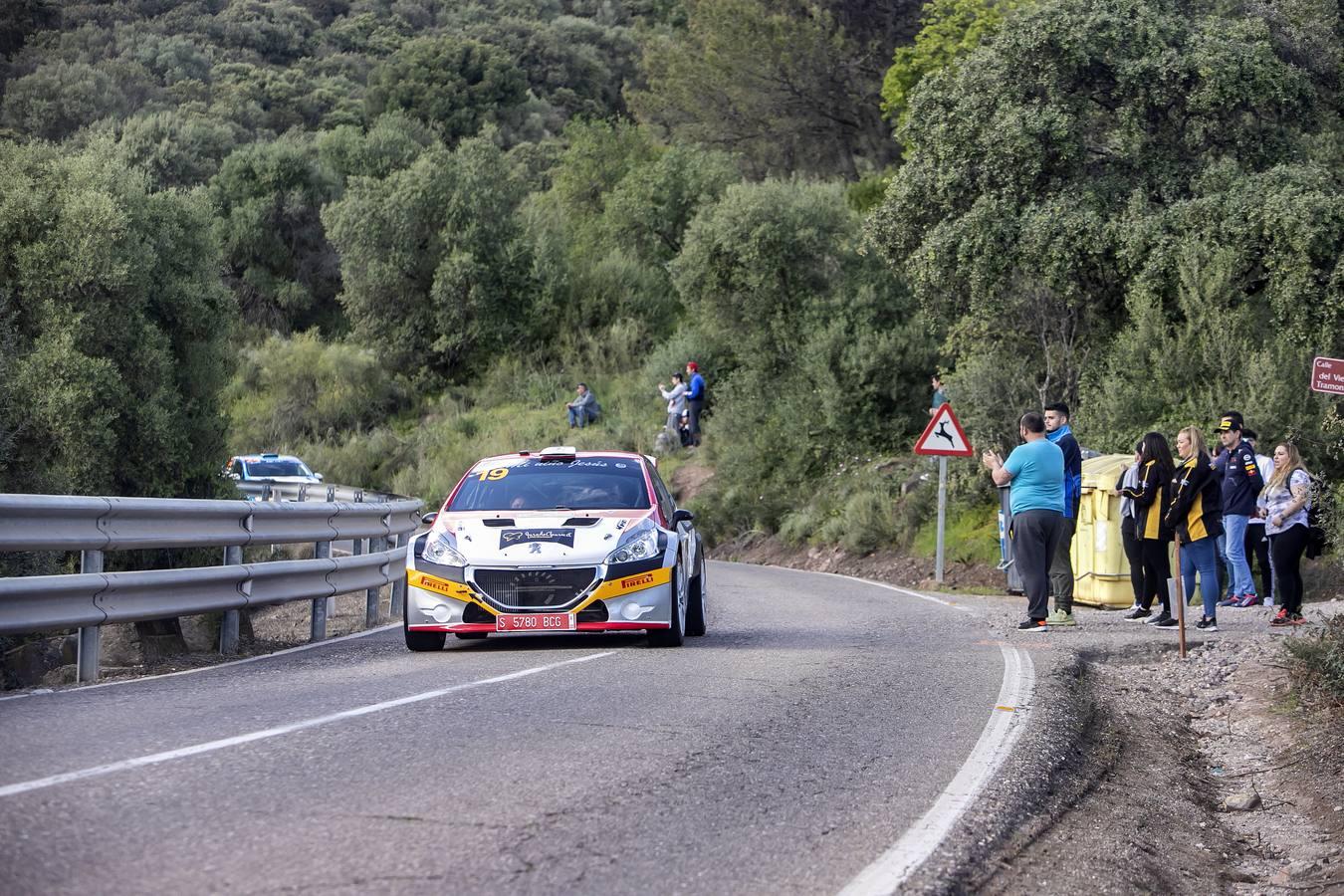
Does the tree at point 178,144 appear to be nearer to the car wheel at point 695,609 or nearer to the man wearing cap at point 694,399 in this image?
the man wearing cap at point 694,399

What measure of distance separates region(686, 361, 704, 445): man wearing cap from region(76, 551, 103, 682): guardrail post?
91.7 ft

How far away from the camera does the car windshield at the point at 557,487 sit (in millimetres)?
12609

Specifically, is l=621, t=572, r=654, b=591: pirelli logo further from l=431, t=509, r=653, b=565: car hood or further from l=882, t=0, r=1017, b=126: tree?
l=882, t=0, r=1017, b=126: tree

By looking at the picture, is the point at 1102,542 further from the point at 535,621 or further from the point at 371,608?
the point at 535,621

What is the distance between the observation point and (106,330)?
22609 millimetres

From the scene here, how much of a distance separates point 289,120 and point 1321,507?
7471 cm

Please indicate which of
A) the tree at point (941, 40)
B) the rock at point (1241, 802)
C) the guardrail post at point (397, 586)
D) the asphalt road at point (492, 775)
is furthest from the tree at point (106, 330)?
the tree at point (941, 40)

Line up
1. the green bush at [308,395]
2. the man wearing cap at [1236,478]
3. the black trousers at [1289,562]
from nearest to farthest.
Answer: the black trousers at [1289,562] → the man wearing cap at [1236,478] → the green bush at [308,395]

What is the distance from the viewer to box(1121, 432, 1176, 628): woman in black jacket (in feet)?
48.0

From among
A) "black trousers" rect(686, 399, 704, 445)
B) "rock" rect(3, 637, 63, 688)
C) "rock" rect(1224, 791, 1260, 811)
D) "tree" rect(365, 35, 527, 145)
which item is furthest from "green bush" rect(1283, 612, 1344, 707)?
"tree" rect(365, 35, 527, 145)

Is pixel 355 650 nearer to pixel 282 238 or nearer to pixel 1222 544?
pixel 1222 544

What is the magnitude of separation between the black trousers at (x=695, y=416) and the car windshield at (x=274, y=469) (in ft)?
31.3

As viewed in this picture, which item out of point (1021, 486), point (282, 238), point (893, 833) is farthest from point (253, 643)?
point (282, 238)

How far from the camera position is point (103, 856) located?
16.3ft
